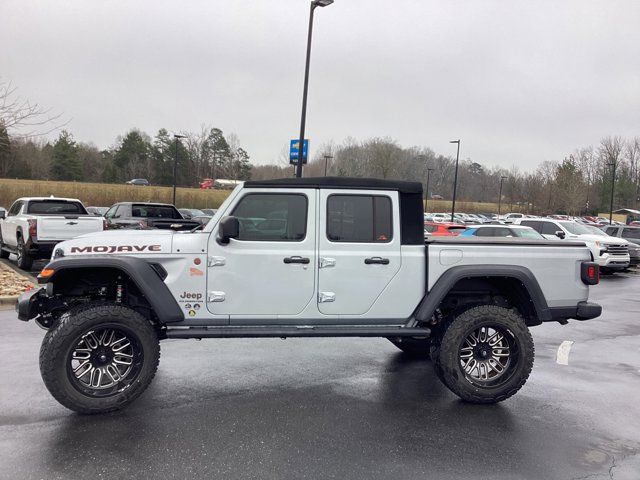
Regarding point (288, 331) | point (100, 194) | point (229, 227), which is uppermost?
point (100, 194)

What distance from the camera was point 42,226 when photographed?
12.4m

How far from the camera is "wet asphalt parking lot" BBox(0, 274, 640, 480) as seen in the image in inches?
146

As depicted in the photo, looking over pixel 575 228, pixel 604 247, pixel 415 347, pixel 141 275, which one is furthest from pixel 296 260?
pixel 575 228

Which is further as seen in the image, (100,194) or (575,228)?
(100,194)

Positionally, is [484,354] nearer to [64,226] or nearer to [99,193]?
[64,226]

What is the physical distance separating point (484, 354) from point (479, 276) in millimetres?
763

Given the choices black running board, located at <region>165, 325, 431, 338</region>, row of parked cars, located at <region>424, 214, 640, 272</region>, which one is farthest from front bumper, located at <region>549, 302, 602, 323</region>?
row of parked cars, located at <region>424, 214, 640, 272</region>

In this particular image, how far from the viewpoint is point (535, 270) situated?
5.23m

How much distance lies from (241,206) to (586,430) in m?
3.58

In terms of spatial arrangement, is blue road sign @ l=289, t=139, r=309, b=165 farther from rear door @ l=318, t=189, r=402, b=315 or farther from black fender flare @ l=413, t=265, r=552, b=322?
black fender flare @ l=413, t=265, r=552, b=322

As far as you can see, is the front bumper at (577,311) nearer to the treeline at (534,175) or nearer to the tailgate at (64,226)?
the tailgate at (64,226)

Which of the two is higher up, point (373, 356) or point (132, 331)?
point (132, 331)

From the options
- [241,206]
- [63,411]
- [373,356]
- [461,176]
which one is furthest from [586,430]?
[461,176]

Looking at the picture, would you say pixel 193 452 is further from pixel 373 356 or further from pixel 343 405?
pixel 373 356
